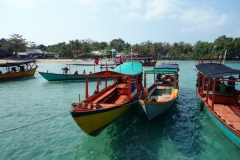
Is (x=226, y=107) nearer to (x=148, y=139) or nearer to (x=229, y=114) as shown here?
(x=229, y=114)

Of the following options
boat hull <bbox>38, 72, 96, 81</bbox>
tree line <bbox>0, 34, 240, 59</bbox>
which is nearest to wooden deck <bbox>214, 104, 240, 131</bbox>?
boat hull <bbox>38, 72, 96, 81</bbox>

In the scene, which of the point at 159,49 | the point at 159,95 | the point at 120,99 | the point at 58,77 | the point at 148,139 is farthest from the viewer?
the point at 159,49

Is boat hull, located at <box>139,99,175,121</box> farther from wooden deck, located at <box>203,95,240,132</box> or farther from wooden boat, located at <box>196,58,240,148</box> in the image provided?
wooden deck, located at <box>203,95,240,132</box>

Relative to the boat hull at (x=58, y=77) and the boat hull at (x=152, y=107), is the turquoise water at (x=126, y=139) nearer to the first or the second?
the boat hull at (x=152, y=107)

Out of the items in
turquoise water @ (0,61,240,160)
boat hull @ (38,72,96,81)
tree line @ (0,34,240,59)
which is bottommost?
turquoise water @ (0,61,240,160)

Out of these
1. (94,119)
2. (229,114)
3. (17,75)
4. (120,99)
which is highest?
(94,119)

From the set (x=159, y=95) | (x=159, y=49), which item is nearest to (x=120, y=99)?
(x=159, y=95)

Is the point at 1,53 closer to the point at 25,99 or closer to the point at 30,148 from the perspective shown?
the point at 25,99

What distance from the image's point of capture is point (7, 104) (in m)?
15.5

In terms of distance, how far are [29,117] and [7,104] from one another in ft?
15.8

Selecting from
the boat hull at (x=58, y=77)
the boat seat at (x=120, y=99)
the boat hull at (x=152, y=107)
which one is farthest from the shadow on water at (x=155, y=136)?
the boat hull at (x=58, y=77)

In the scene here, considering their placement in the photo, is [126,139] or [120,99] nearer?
[126,139]

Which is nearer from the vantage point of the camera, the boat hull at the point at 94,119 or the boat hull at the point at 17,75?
the boat hull at the point at 94,119

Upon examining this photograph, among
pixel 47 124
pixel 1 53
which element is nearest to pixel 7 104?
pixel 47 124
